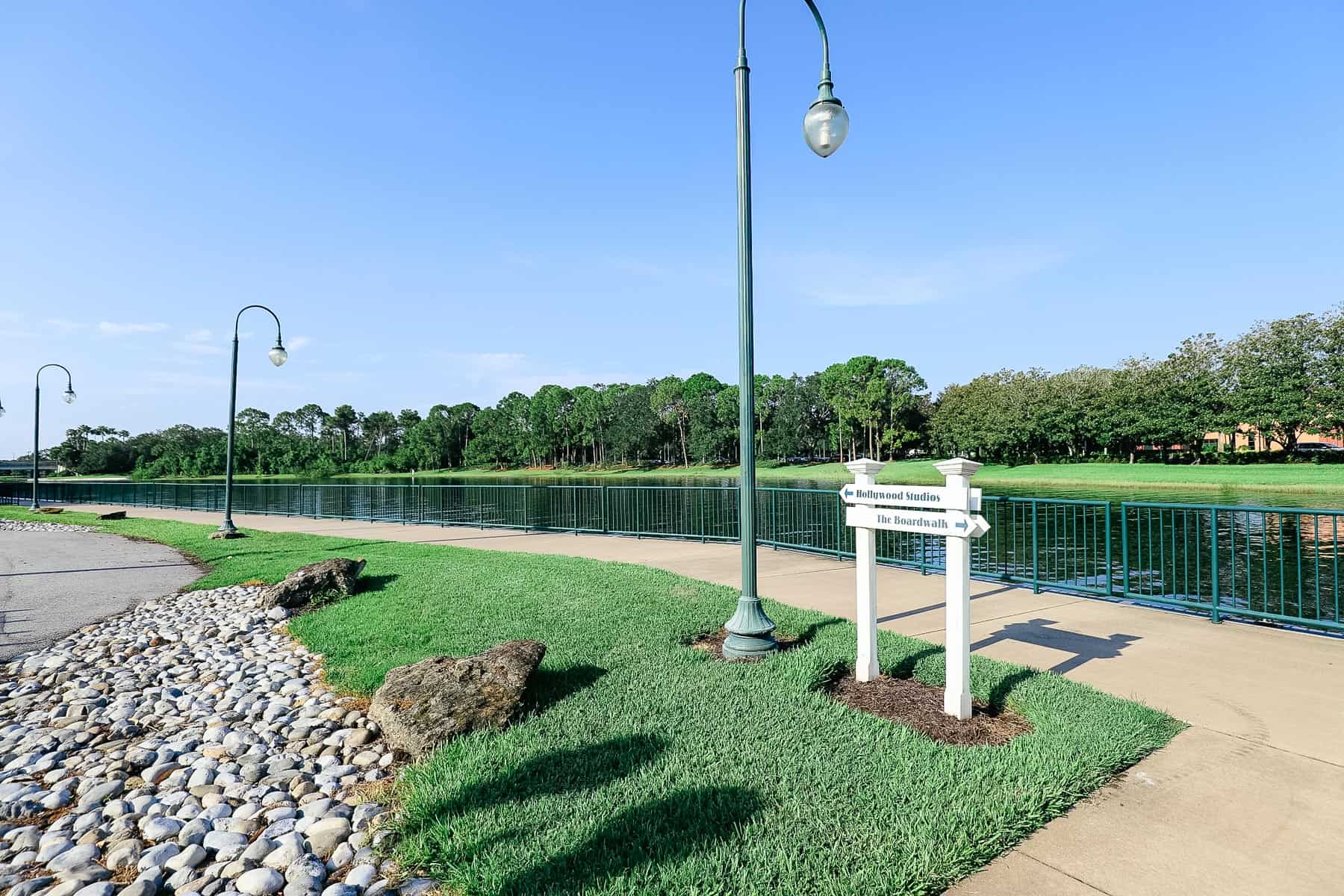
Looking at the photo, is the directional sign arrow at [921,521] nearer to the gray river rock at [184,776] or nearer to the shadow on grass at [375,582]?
the gray river rock at [184,776]

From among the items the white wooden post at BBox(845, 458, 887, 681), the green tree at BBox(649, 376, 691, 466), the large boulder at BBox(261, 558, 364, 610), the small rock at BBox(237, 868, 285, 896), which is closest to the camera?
the small rock at BBox(237, 868, 285, 896)

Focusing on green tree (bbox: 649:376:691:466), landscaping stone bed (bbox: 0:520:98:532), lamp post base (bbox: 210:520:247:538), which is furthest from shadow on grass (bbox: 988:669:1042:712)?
green tree (bbox: 649:376:691:466)

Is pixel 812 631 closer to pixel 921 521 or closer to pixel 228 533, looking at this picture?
pixel 921 521

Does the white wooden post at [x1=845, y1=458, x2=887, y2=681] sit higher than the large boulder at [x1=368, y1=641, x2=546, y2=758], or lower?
higher

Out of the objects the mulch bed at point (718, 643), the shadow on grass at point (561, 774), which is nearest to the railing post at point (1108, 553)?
the mulch bed at point (718, 643)

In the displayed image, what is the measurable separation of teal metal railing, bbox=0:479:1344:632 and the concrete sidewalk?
61 centimetres

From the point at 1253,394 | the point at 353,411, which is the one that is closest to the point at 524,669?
the point at 1253,394

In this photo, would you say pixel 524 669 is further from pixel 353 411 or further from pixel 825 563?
pixel 353 411

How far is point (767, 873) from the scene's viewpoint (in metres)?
2.54

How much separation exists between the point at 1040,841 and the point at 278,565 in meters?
11.5

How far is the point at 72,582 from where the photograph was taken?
34.1 feet

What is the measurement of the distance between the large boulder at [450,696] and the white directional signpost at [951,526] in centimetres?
238

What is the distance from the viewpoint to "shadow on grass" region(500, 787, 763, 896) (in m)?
2.53

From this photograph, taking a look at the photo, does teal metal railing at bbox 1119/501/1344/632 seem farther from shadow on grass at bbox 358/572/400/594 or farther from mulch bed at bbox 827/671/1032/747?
shadow on grass at bbox 358/572/400/594
